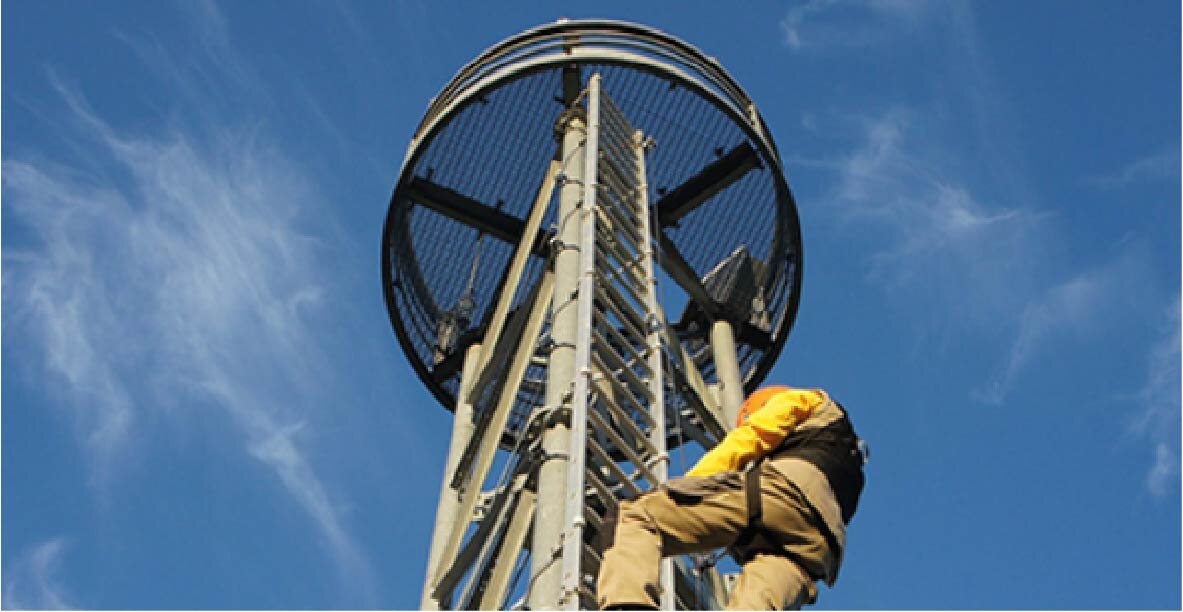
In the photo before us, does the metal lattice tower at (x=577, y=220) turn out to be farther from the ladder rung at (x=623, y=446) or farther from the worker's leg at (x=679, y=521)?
the worker's leg at (x=679, y=521)

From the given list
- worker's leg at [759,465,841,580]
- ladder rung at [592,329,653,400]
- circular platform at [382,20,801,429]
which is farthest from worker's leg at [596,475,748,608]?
circular platform at [382,20,801,429]

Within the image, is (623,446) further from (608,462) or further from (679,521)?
(679,521)

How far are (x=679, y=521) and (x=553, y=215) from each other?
909cm

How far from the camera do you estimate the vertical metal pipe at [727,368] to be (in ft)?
47.3

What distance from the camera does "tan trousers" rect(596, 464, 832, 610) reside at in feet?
23.6

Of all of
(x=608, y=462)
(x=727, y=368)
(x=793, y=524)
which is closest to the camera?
(x=793, y=524)

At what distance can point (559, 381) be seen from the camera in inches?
436

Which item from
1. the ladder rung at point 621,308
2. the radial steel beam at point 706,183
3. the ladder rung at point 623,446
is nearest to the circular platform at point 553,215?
the radial steel beam at point 706,183

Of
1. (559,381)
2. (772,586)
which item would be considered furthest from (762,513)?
(559,381)

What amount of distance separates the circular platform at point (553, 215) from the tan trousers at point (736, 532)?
8431 millimetres

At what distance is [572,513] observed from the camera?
8.23 m

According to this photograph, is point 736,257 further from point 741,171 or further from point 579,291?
point 579,291

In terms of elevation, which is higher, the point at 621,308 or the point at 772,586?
the point at 621,308

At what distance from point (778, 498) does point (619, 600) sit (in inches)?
45.0
